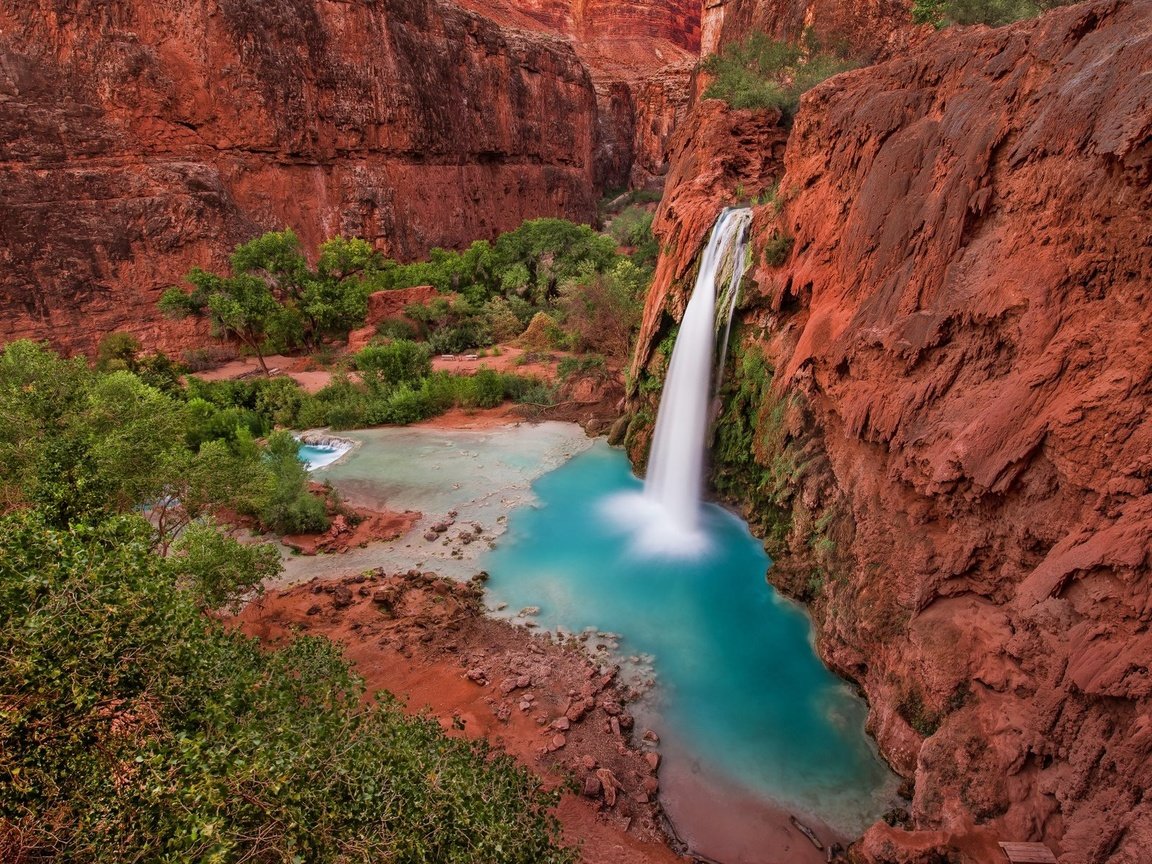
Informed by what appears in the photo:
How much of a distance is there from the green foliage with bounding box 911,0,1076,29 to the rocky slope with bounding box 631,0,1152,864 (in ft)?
26.6

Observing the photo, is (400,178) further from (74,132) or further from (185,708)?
(185,708)

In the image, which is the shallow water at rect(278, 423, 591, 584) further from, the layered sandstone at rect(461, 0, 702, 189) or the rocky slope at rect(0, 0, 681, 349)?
the layered sandstone at rect(461, 0, 702, 189)

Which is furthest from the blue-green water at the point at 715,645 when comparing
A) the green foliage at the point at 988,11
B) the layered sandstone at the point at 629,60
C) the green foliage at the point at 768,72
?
the layered sandstone at the point at 629,60

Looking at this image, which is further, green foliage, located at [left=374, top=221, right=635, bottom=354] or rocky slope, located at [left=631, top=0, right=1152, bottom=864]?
green foliage, located at [left=374, top=221, right=635, bottom=354]

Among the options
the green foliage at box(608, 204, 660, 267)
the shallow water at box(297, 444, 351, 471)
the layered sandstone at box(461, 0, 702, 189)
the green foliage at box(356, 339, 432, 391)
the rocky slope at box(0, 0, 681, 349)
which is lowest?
the shallow water at box(297, 444, 351, 471)

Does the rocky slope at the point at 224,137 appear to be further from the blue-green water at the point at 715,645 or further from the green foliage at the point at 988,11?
the green foliage at the point at 988,11

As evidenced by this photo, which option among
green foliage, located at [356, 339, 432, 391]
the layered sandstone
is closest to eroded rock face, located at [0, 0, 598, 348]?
green foliage, located at [356, 339, 432, 391]

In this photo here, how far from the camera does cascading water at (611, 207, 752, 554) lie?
1330 centimetres

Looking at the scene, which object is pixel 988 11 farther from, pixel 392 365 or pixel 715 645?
pixel 392 365

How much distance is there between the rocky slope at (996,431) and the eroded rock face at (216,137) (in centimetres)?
2869

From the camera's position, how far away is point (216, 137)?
93.7ft

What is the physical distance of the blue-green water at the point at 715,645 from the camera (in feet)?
23.4

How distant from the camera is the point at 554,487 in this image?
1509 cm

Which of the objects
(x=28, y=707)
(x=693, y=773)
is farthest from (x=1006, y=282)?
(x=28, y=707)
